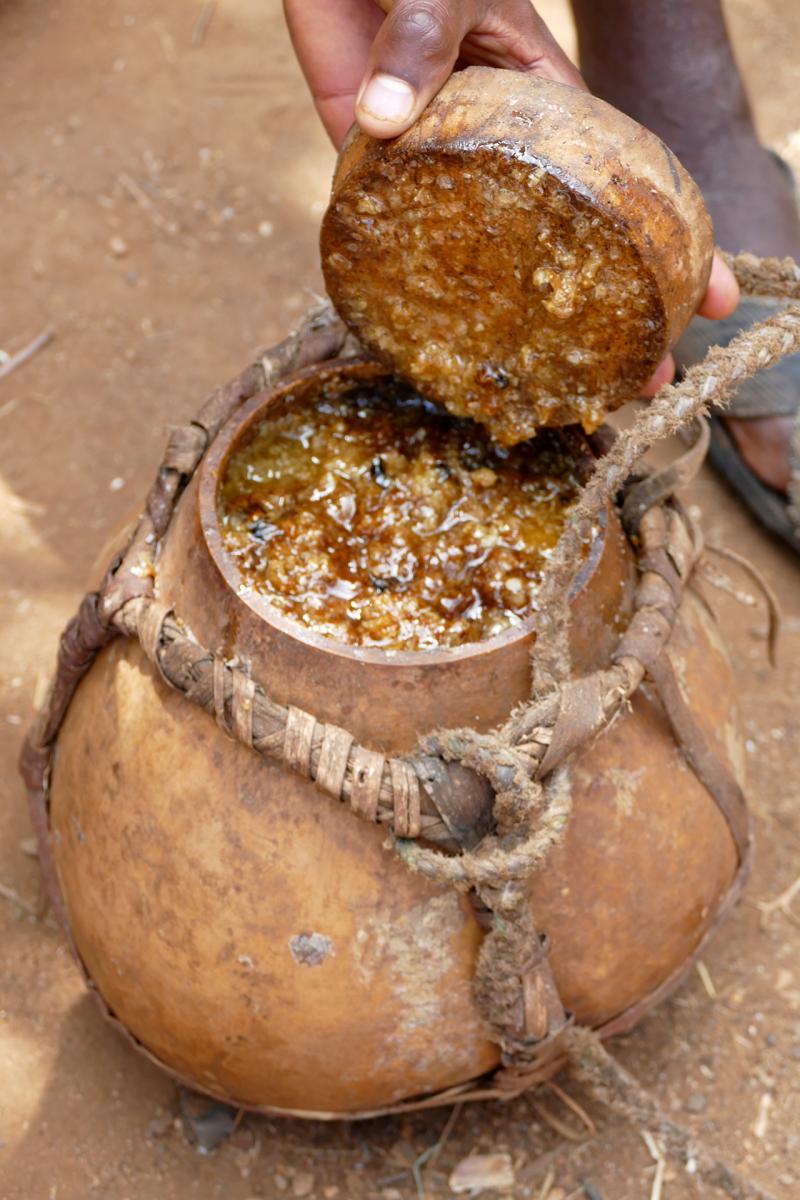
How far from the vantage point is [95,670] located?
1834mm

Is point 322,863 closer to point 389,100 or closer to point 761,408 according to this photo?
point 389,100

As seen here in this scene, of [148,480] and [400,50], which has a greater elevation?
[400,50]

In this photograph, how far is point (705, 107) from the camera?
10.2 ft

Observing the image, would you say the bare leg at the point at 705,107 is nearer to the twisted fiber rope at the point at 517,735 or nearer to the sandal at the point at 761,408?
the sandal at the point at 761,408

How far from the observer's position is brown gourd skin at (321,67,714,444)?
4.82ft

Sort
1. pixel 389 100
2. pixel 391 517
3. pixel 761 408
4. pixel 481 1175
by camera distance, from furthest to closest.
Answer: pixel 761 408 < pixel 481 1175 < pixel 391 517 < pixel 389 100

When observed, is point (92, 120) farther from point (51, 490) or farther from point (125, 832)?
point (125, 832)

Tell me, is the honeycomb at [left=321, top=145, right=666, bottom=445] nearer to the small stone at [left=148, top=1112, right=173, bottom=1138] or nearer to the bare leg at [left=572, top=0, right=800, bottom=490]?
the small stone at [left=148, top=1112, right=173, bottom=1138]

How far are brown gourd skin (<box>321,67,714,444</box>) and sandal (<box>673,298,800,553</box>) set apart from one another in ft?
4.39

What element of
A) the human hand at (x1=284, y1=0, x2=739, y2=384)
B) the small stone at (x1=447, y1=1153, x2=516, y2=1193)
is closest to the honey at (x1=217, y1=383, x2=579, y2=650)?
the human hand at (x1=284, y1=0, x2=739, y2=384)

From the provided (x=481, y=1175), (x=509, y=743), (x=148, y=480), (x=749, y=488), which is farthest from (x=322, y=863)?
(x=749, y=488)

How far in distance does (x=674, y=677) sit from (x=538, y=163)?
2.14 ft

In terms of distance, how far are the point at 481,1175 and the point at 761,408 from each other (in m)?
1.76

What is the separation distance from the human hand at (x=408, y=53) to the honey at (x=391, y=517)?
0.24 meters
